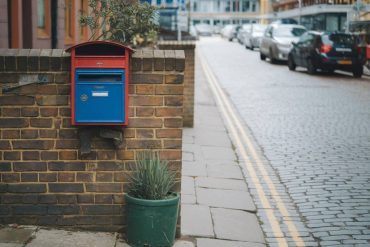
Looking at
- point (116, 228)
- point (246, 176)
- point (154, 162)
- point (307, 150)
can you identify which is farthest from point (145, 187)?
point (307, 150)

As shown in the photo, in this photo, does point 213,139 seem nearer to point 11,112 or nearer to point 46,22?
point 46,22

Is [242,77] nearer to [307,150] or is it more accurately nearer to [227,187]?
[307,150]

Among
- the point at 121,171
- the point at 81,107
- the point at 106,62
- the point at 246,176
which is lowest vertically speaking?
the point at 246,176

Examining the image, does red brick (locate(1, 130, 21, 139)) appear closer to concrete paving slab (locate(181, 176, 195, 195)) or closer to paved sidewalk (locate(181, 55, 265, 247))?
paved sidewalk (locate(181, 55, 265, 247))

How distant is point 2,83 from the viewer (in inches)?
212

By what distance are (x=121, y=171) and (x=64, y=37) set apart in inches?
341

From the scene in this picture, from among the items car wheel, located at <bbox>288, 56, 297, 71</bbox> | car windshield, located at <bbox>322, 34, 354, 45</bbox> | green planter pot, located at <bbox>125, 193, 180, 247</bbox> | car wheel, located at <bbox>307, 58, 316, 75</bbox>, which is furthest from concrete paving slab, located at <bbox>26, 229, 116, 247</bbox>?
car wheel, located at <bbox>288, 56, 297, 71</bbox>

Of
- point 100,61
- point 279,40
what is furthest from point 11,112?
point 279,40

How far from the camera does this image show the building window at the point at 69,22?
47.2 ft

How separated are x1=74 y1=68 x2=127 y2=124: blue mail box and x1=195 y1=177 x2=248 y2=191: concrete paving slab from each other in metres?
2.68

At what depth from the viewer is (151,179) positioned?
5180mm

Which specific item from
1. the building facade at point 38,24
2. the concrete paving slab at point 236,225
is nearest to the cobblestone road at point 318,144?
the concrete paving slab at point 236,225

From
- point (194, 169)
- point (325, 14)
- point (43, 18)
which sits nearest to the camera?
point (194, 169)

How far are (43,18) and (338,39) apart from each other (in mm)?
14653
